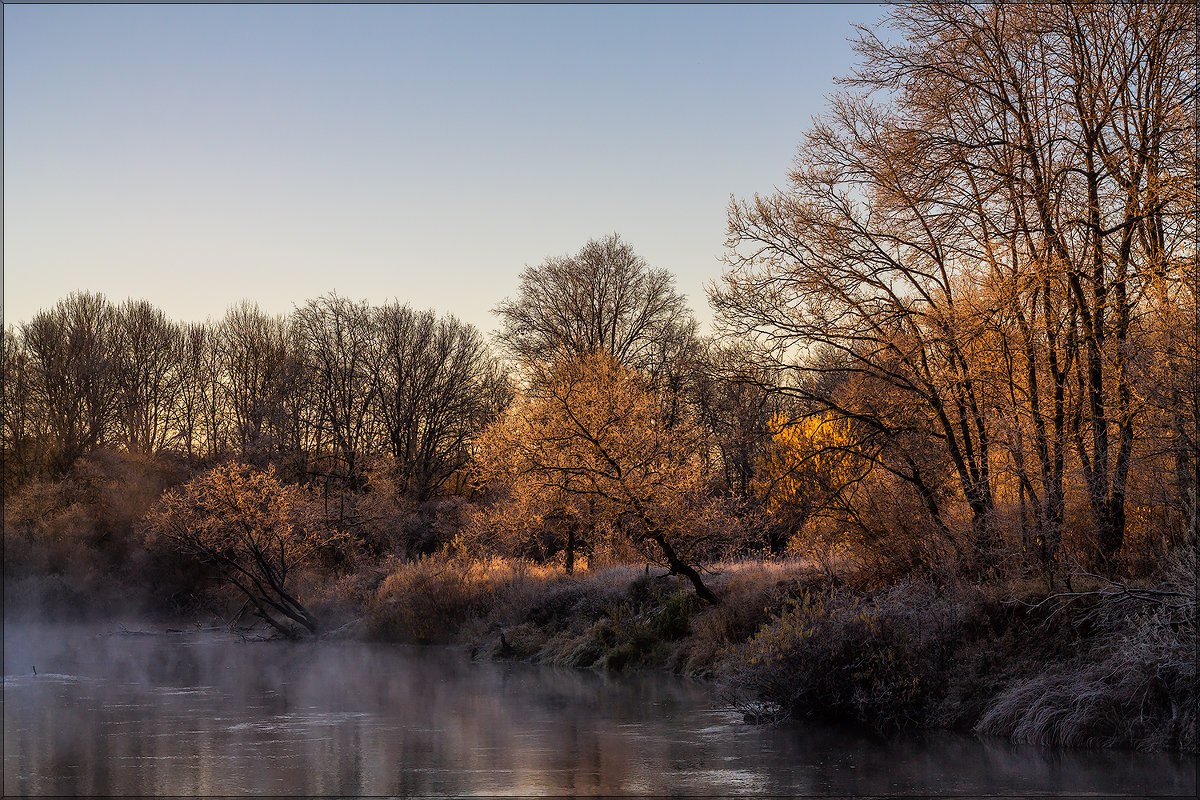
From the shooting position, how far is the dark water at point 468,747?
508 inches

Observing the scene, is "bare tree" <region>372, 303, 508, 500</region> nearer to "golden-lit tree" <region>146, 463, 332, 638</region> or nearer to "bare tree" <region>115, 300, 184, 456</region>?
"bare tree" <region>115, 300, 184, 456</region>

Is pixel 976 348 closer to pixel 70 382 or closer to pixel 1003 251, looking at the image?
pixel 1003 251

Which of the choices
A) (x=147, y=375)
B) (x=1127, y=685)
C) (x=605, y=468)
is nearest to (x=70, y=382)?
(x=147, y=375)

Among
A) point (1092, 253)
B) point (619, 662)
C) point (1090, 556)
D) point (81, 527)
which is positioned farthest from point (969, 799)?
point (81, 527)

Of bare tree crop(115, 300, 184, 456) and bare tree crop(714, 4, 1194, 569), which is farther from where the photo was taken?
bare tree crop(115, 300, 184, 456)

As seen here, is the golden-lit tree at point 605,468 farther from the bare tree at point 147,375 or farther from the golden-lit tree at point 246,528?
the bare tree at point 147,375

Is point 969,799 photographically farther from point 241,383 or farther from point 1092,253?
point 241,383

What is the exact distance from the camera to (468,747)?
15750mm

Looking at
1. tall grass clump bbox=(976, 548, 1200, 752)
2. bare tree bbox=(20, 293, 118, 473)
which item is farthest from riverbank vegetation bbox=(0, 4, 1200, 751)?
bare tree bbox=(20, 293, 118, 473)

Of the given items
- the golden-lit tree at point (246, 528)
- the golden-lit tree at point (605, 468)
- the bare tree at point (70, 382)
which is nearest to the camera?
the golden-lit tree at point (605, 468)

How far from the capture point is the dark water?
42.4 ft

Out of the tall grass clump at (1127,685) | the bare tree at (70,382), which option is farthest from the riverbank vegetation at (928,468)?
the bare tree at (70,382)

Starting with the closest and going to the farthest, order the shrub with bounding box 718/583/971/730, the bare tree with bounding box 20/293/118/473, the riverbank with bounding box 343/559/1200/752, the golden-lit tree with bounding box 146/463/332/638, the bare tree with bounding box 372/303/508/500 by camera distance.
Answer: the riverbank with bounding box 343/559/1200/752, the shrub with bounding box 718/583/971/730, the golden-lit tree with bounding box 146/463/332/638, the bare tree with bounding box 20/293/118/473, the bare tree with bounding box 372/303/508/500

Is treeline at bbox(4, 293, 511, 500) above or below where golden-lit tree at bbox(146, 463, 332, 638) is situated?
above
